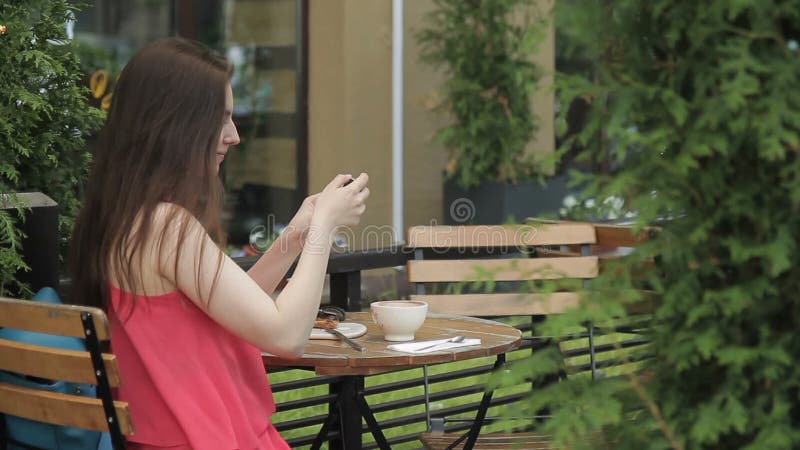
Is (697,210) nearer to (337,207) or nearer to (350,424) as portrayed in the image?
(337,207)

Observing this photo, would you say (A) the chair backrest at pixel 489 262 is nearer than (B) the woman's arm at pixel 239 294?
No

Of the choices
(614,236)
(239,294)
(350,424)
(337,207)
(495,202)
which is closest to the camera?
(239,294)

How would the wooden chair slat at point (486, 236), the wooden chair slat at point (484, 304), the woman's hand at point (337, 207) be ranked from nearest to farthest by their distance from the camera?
the woman's hand at point (337, 207) → the wooden chair slat at point (484, 304) → the wooden chair slat at point (486, 236)

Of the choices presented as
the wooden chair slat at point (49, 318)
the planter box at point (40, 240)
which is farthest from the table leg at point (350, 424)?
the wooden chair slat at point (49, 318)

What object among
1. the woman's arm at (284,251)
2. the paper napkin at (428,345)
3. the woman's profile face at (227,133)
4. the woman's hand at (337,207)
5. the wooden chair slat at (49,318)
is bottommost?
the paper napkin at (428,345)

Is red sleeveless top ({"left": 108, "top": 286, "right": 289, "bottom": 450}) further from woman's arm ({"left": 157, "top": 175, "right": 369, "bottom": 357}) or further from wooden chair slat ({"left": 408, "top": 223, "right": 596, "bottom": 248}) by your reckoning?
wooden chair slat ({"left": 408, "top": 223, "right": 596, "bottom": 248})

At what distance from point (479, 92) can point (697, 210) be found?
19.2 feet

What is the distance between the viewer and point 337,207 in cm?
242

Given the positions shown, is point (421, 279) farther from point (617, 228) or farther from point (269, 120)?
point (269, 120)

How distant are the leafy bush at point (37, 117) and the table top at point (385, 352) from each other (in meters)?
0.81

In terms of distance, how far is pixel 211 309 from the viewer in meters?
2.18

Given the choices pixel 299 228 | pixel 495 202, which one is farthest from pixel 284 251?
pixel 495 202

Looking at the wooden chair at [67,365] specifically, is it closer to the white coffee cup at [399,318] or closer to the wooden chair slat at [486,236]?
the white coffee cup at [399,318]

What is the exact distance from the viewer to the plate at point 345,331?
2840 millimetres
